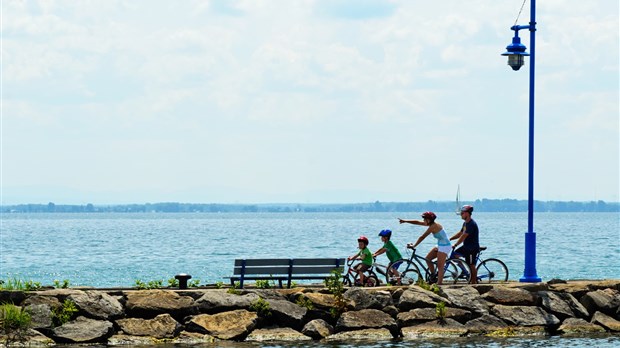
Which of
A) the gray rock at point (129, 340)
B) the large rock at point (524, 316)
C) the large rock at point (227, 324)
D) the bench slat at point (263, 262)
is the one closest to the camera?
the gray rock at point (129, 340)

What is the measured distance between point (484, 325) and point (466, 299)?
2.06 feet

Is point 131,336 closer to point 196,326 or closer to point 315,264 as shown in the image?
point 196,326

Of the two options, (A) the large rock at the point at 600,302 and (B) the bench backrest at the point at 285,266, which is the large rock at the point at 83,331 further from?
(A) the large rock at the point at 600,302

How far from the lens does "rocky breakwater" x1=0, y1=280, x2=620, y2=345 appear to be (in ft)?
65.0

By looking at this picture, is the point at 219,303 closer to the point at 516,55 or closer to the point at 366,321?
the point at 366,321

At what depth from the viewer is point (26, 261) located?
63938mm

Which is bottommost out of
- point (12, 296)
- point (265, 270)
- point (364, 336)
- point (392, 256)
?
point (364, 336)

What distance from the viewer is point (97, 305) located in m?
20.0

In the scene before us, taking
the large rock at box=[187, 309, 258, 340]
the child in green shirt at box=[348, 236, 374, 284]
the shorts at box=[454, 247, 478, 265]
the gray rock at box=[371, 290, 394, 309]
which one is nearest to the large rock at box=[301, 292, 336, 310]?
the gray rock at box=[371, 290, 394, 309]

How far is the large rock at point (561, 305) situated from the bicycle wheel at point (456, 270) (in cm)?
150

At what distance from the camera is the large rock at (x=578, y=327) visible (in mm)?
21500

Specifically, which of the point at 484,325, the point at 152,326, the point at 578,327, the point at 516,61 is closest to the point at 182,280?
the point at 152,326

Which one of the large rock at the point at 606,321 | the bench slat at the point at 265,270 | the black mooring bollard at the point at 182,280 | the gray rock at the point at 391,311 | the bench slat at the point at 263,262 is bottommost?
the large rock at the point at 606,321

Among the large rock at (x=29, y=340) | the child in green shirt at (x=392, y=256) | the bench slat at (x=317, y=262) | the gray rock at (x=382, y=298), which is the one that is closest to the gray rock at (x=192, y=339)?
the large rock at (x=29, y=340)
